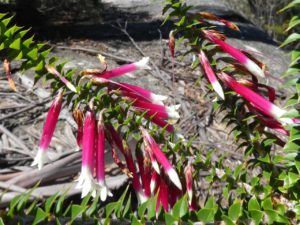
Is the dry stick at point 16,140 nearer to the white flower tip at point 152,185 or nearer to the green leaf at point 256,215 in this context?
the white flower tip at point 152,185

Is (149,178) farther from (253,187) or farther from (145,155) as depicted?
(253,187)

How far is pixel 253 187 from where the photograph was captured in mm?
1243

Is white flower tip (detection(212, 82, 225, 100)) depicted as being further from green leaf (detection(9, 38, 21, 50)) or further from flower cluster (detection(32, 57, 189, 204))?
green leaf (detection(9, 38, 21, 50))

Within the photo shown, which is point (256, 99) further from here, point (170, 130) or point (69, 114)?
point (69, 114)

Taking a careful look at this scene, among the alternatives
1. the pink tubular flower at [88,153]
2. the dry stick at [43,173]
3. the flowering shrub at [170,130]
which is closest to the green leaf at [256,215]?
the flowering shrub at [170,130]

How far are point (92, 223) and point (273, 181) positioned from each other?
0.50m

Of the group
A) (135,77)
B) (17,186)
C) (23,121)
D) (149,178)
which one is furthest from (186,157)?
(135,77)

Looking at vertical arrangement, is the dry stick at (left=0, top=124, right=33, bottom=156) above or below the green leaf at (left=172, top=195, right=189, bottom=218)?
below

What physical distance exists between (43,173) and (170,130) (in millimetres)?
732

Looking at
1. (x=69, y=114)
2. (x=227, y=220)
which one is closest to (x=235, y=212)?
(x=227, y=220)

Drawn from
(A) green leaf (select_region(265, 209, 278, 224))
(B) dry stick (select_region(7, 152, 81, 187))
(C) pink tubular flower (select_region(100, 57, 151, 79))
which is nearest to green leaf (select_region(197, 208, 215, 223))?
(A) green leaf (select_region(265, 209, 278, 224))

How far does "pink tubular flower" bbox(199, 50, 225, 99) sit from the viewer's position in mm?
1177

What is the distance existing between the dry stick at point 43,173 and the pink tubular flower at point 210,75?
2.74 ft

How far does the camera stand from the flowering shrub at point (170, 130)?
1.06 metres
